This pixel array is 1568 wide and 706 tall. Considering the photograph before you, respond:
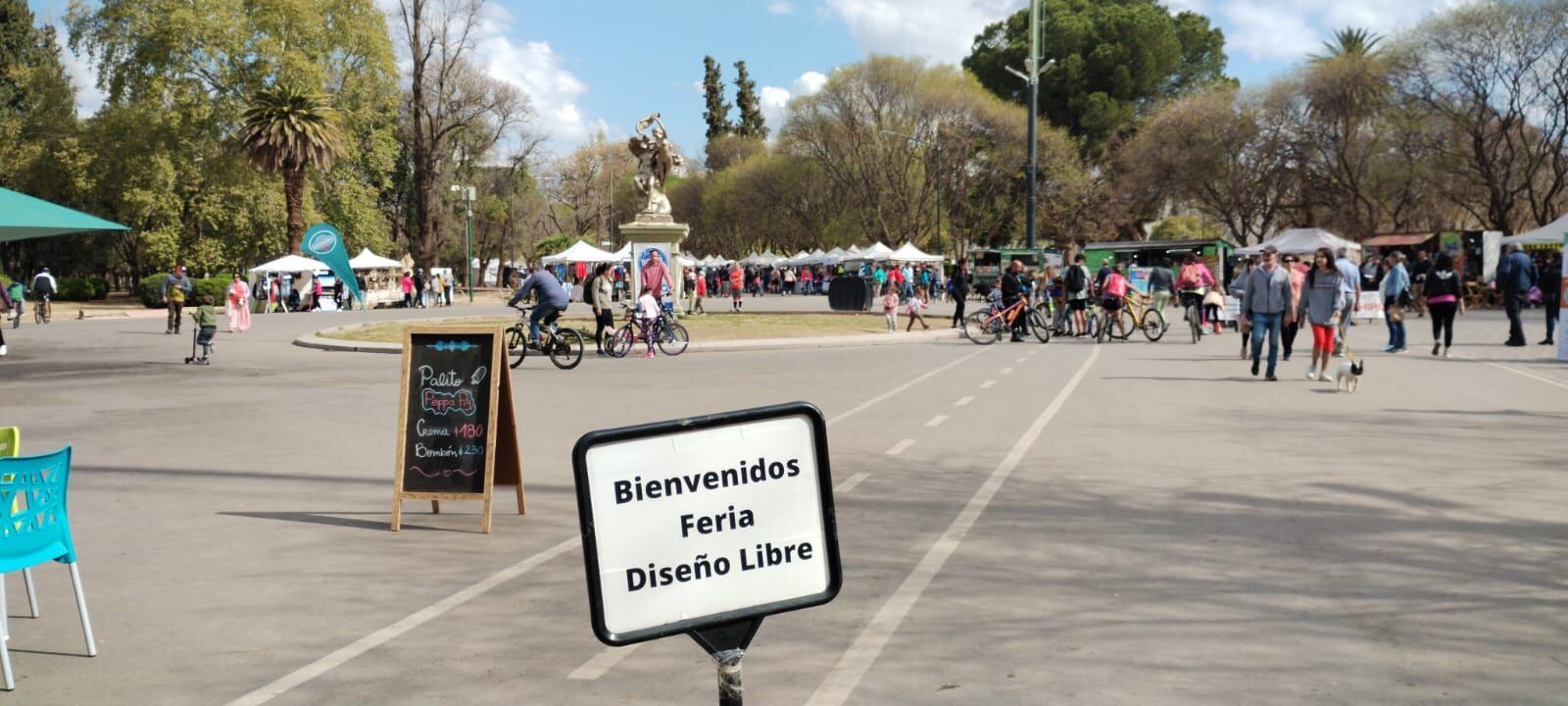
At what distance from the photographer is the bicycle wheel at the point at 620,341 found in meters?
23.3

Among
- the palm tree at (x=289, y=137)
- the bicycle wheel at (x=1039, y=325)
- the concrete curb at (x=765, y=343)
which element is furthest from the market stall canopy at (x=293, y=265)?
the bicycle wheel at (x=1039, y=325)

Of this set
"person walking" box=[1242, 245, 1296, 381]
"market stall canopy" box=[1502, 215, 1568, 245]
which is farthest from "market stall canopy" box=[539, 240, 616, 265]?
"person walking" box=[1242, 245, 1296, 381]

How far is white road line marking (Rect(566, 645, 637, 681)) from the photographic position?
479 centimetres

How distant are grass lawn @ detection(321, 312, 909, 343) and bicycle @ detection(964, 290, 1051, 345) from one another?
11.0 ft

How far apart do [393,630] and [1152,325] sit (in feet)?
71.7

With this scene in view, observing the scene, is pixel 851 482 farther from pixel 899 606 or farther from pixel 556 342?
pixel 556 342

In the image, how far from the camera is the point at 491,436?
771cm

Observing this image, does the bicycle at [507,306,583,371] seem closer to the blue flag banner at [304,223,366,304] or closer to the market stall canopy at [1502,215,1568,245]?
the market stall canopy at [1502,215,1568,245]

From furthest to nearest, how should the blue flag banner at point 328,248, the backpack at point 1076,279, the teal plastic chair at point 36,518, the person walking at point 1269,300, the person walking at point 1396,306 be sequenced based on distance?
the blue flag banner at point 328,248, the backpack at point 1076,279, the person walking at point 1396,306, the person walking at point 1269,300, the teal plastic chair at point 36,518

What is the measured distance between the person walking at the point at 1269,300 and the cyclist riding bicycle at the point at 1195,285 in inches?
303

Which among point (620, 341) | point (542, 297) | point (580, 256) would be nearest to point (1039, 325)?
point (620, 341)

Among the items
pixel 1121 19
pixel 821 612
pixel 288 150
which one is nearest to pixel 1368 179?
pixel 1121 19

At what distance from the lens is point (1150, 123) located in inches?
2462

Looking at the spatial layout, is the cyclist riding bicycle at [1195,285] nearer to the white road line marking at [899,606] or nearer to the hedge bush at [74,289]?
the white road line marking at [899,606]
